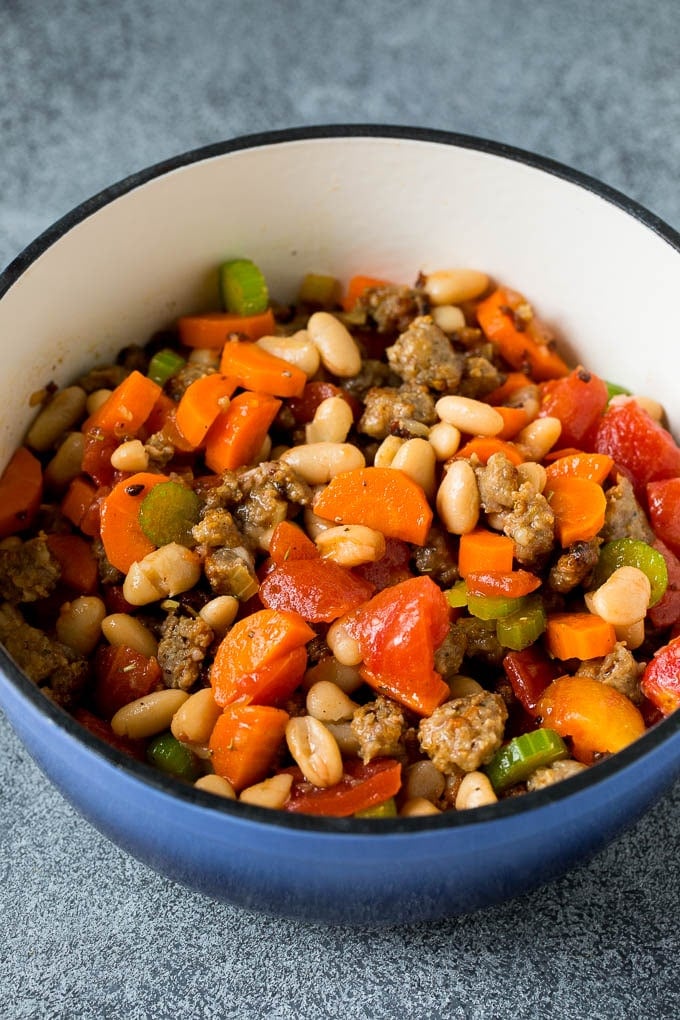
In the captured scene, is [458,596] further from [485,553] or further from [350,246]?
[350,246]

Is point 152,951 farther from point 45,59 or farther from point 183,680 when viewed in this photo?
point 45,59

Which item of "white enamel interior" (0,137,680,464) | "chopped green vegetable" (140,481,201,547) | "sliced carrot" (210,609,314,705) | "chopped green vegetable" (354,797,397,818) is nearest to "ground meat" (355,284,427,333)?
"white enamel interior" (0,137,680,464)

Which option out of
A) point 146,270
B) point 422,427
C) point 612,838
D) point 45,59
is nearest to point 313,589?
point 422,427

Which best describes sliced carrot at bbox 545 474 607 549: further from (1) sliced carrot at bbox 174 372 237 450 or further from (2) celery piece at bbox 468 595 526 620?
(1) sliced carrot at bbox 174 372 237 450

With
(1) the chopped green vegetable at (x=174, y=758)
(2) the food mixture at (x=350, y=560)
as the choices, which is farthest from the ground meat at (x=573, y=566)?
(1) the chopped green vegetable at (x=174, y=758)

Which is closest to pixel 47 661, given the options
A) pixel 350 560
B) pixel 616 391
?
pixel 350 560

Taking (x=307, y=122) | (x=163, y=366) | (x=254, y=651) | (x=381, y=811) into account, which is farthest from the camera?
(x=307, y=122)

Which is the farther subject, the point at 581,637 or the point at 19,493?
the point at 19,493
